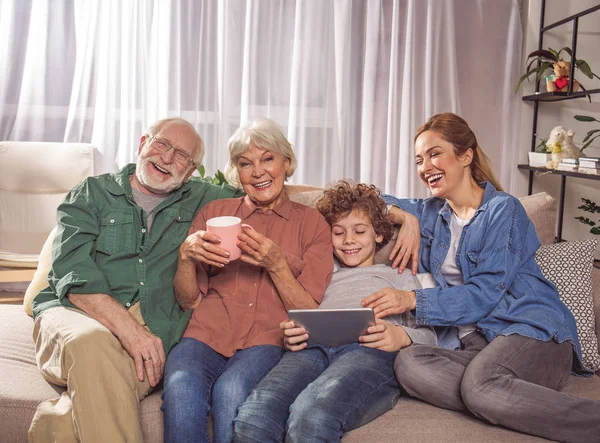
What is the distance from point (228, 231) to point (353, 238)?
487 mm

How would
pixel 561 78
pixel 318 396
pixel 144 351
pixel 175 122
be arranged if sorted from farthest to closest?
pixel 561 78, pixel 175 122, pixel 144 351, pixel 318 396

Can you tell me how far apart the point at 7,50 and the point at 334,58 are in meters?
1.88

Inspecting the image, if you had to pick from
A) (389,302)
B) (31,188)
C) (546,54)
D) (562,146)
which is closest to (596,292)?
(389,302)

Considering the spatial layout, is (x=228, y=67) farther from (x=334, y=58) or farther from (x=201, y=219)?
(x=201, y=219)

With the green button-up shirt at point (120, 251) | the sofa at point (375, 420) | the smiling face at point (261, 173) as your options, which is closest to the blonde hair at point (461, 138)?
the smiling face at point (261, 173)

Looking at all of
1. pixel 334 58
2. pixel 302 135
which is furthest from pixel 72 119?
pixel 334 58

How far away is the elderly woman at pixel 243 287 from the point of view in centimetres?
151

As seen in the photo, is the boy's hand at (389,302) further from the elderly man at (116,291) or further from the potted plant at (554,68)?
the potted plant at (554,68)

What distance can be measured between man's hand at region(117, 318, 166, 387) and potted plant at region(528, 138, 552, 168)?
2637 millimetres

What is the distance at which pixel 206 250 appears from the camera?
1616 mm

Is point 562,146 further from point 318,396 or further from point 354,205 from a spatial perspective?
point 318,396

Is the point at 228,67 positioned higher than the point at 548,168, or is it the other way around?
the point at 228,67

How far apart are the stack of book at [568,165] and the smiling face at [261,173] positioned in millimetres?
2002

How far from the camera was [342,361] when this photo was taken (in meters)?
1.61
